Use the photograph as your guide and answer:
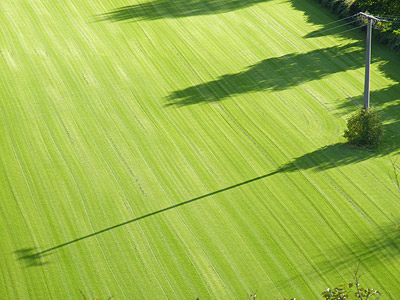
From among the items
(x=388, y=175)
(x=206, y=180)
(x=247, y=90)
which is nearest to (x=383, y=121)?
(x=388, y=175)

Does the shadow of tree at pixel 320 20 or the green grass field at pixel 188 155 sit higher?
the shadow of tree at pixel 320 20

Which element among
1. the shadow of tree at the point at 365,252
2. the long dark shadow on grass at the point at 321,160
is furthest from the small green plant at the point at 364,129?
the shadow of tree at the point at 365,252

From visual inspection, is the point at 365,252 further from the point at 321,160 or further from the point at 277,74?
the point at 277,74

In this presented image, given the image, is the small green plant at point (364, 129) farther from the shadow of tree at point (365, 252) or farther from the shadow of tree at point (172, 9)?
the shadow of tree at point (172, 9)

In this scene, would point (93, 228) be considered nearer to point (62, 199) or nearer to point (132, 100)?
point (62, 199)

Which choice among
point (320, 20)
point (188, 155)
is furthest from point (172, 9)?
point (188, 155)

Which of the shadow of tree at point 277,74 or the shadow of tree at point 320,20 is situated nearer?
the shadow of tree at point 277,74
